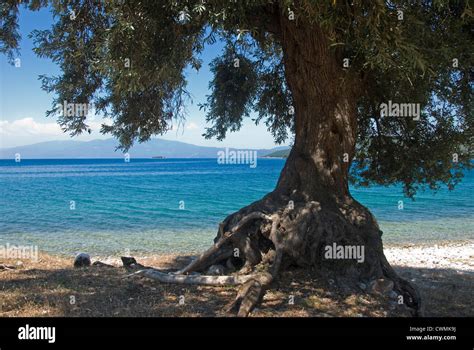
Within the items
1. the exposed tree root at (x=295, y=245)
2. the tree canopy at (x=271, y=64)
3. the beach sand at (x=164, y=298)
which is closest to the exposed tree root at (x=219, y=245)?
the exposed tree root at (x=295, y=245)

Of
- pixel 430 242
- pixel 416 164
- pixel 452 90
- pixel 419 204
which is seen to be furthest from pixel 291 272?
pixel 419 204

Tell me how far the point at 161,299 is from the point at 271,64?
829 centimetres

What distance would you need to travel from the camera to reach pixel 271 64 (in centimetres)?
1338

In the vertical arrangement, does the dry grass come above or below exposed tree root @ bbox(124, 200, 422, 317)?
below

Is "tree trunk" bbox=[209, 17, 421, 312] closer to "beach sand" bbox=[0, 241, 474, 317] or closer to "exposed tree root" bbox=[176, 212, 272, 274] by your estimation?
"exposed tree root" bbox=[176, 212, 272, 274]

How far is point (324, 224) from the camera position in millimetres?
8750

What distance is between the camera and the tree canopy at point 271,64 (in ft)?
22.4

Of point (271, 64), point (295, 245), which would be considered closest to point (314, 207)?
point (295, 245)

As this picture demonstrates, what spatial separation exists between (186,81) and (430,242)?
61.0ft

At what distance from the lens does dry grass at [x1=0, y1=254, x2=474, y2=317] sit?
7023 mm

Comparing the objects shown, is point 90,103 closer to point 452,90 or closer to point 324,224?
point 324,224

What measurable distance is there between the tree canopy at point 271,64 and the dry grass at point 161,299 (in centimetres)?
370

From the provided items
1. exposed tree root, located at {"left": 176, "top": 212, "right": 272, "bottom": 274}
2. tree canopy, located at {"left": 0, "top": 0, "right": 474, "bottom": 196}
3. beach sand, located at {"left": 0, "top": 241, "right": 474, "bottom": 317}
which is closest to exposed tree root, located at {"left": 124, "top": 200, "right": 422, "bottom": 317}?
exposed tree root, located at {"left": 176, "top": 212, "right": 272, "bottom": 274}

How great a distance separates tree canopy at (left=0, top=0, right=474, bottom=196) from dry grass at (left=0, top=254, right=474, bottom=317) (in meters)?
3.70
